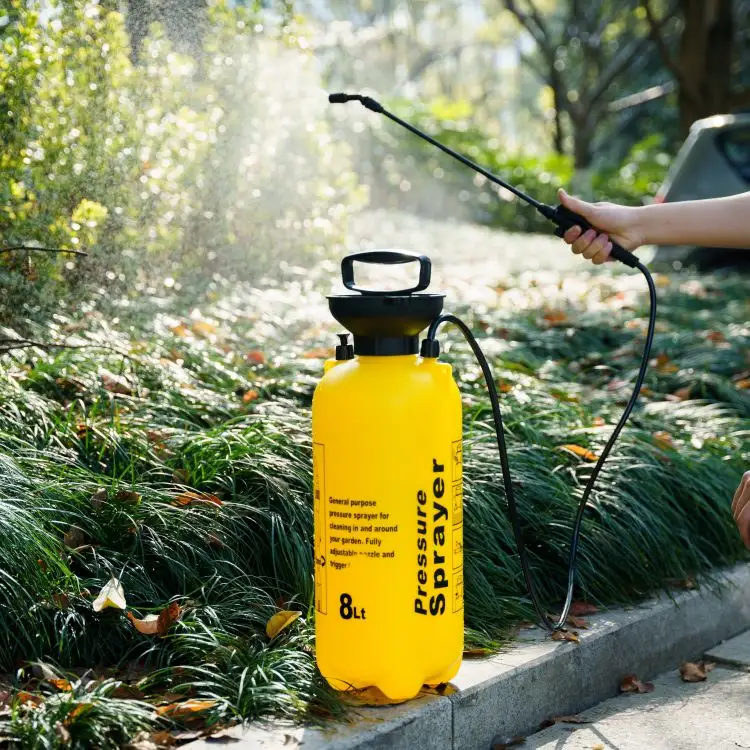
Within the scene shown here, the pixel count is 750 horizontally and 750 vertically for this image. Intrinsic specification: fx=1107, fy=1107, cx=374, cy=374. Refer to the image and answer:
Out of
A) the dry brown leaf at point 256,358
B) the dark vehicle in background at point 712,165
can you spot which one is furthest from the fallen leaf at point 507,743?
the dark vehicle in background at point 712,165

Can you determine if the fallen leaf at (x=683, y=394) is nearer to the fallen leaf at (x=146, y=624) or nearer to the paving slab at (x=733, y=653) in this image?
the paving slab at (x=733, y=653)

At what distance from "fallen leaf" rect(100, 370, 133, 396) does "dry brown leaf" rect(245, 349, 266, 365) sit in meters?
0.76

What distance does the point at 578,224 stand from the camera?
9.71ft

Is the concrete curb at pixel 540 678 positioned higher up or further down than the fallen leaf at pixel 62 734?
further down

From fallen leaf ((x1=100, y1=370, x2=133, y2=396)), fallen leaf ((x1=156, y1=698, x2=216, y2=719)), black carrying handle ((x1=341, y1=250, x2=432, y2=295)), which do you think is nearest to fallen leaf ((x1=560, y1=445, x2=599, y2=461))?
black carrying handle ((x1=341, y1=250, x2=432, y2=295))

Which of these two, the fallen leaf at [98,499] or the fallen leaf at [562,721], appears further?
the fallen leaf at [98,499]

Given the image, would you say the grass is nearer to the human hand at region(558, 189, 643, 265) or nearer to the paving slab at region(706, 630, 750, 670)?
the paving slab at region(706, 630, 750, 670)

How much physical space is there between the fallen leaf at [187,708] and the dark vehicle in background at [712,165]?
7.25 meters

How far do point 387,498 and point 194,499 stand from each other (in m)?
0.90

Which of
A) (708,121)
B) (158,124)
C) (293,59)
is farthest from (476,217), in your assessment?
(158,124)

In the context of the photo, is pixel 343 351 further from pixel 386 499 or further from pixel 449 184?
pixel 449 184

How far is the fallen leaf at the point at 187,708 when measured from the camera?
102 inches

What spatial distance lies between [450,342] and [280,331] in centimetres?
88

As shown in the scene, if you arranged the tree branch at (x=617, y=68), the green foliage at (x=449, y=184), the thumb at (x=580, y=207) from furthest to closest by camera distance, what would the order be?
the tree branch at (x=617, y=68), the green foliage at (x=449, y=184), the thumb at (x=580, y=207)
